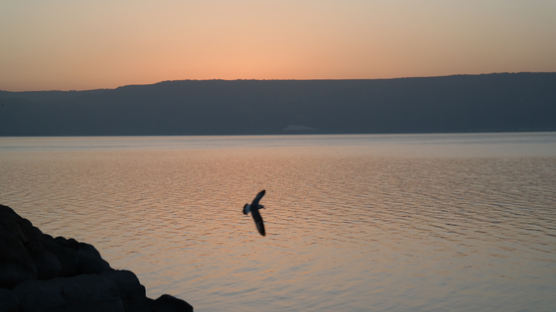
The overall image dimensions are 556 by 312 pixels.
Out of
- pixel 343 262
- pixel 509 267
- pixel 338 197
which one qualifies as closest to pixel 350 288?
pixel 343 262

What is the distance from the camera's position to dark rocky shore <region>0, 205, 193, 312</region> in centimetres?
1355

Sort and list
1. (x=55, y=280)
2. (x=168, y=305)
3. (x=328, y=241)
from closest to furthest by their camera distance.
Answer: (x=55, y=280), (x=168, y=305), (x=328, y=241)

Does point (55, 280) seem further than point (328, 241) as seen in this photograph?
No

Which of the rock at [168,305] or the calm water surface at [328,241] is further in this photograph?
the calm water surface at [328,241]

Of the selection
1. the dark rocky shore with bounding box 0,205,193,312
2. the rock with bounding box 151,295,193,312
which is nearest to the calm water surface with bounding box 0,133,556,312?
the rock with bounding box 151,295,193,312

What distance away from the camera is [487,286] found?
20219 mm

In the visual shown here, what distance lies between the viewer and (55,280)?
46.9 ft

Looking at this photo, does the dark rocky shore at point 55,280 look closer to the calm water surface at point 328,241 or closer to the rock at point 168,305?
the rock at point 168,305

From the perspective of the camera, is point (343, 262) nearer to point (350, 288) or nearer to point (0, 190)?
point (350, 288)

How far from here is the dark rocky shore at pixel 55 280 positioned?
44.5ft

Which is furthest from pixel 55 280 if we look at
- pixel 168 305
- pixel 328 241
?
pixel 328 241

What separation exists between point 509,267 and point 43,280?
1642 centimetres

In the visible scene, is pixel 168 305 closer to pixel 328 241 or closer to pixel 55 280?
pixel 55 280

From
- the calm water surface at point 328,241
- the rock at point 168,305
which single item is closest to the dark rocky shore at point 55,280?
the rock at point 168,305
